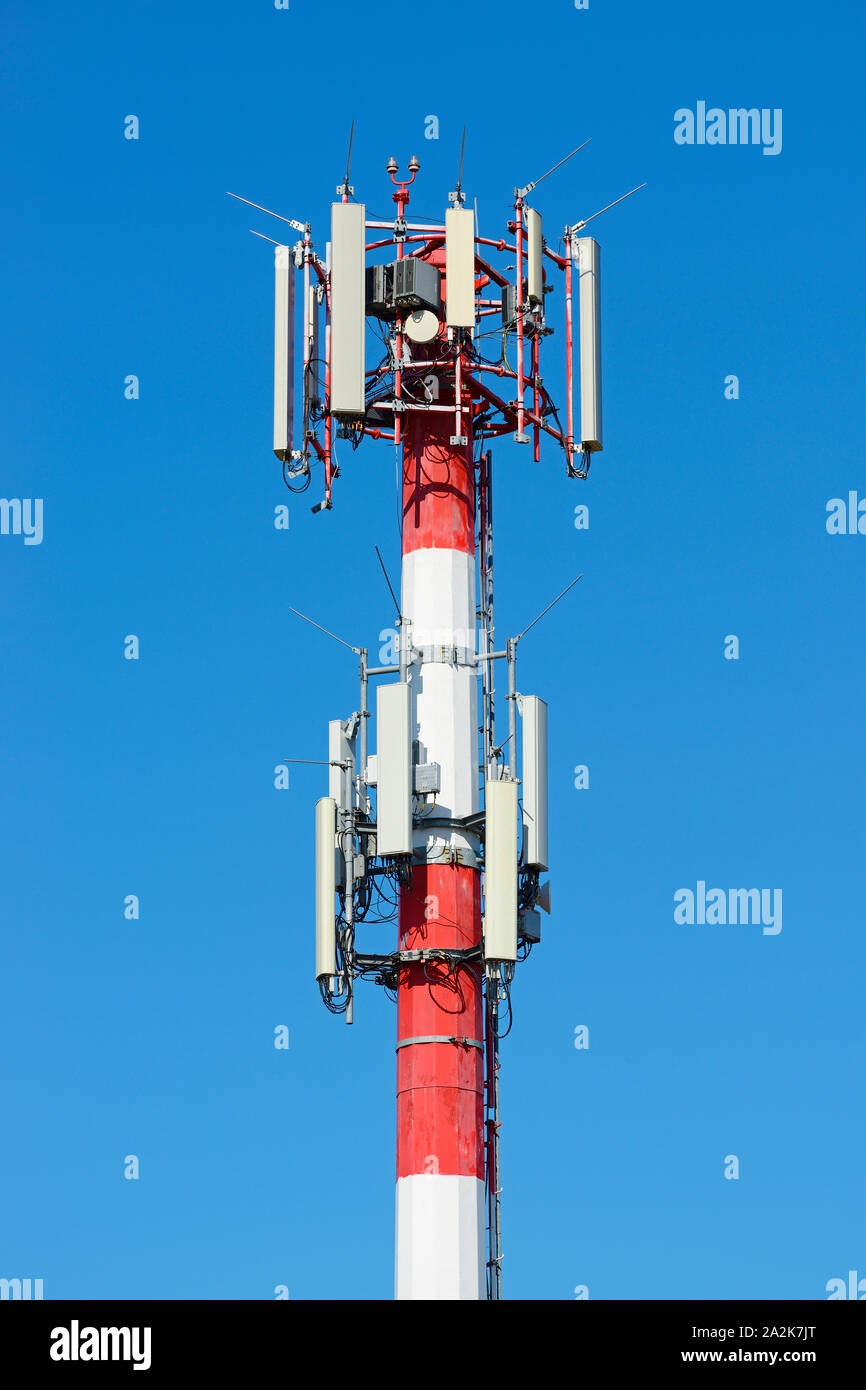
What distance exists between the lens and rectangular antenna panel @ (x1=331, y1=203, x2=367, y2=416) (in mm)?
62750

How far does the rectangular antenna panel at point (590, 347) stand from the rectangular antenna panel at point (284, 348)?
7.03m

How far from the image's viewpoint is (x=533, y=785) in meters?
62.8

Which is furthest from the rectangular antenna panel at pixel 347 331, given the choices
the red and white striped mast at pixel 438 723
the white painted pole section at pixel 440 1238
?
the white painted pole section at pixel 440 1238

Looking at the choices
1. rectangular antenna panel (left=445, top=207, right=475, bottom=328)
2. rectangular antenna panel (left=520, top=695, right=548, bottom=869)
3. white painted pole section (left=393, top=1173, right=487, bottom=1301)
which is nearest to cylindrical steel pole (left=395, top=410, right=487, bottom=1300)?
white painted pole section (left=393, top=1173, right=487, bottom=1301)

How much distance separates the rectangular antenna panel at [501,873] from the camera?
60375mm

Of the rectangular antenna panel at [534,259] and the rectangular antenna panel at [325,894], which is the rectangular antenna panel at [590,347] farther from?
the rectangular antenna panel at [325,894]

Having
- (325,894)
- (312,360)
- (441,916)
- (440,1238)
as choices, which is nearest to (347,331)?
(312,360)

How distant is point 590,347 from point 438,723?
10012mm

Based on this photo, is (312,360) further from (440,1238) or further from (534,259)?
(440,1238)

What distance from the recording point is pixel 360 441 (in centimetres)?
6575

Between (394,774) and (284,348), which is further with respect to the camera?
(284,348)
